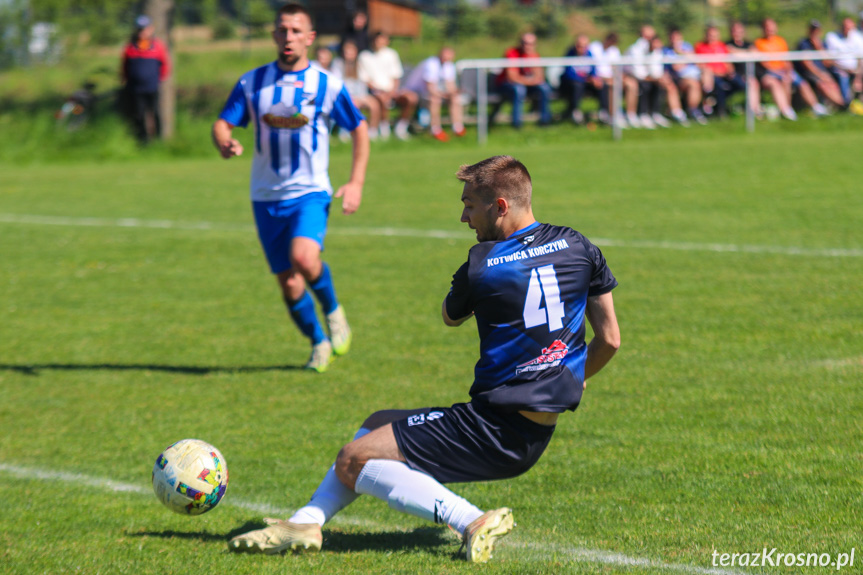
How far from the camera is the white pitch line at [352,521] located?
3.59 metres

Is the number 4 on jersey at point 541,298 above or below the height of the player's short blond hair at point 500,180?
below

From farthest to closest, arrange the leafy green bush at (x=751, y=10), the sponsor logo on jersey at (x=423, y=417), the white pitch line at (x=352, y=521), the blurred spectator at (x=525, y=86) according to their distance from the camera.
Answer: the leafy green bush at (x=751, y=10), the blurred spectator at (x=525, y=86), the sponsor logo on jersey at (x=423, y=417), the white pitch line at (x=352, y=521)

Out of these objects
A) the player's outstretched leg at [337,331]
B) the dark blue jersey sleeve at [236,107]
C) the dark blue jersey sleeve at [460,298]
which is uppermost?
the dark blue jersey sleeve at [236,107]

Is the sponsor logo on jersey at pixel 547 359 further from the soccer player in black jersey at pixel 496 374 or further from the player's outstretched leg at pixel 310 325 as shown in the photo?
the player's outstretched leg at pixel 310 325

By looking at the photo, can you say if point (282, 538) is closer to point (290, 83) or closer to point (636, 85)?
point (290, 83)

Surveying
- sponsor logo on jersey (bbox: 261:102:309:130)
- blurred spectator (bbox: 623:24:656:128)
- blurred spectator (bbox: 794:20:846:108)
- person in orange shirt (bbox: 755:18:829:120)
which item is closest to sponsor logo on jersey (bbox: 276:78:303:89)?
sponsor logo on jersey (bbox: 261:102:309:130)

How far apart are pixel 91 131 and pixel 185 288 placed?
14023mm

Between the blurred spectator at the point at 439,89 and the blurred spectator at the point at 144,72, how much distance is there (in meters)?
5.11

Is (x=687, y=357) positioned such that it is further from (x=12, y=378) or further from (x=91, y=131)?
(x=91, y=131)

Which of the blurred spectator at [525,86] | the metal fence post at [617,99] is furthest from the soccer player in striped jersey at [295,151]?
the blurred spectator at [525,86]

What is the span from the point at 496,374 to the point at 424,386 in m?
2.63

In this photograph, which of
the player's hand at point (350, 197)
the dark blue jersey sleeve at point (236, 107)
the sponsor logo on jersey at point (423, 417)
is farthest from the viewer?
the dark blue jersey sleeve at point (236, 107)

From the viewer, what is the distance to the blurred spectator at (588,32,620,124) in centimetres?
1916

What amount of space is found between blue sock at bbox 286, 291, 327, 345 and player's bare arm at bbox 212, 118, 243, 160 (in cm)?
111
